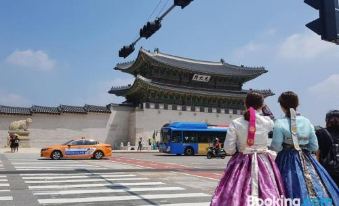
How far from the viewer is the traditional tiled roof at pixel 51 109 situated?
3903 cm

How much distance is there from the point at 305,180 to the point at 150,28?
30.9 ft

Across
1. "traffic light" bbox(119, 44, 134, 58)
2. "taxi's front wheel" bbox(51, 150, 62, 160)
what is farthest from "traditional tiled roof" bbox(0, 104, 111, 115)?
"traffic light" bbox(119, 44, 134, 58)

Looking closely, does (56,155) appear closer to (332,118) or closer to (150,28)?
(150,28)

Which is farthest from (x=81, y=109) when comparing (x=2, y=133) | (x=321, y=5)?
(x=321, y=5)

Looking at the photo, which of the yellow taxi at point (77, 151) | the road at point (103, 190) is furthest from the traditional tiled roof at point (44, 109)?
the road at point (103, 190)

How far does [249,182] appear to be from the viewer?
432cm

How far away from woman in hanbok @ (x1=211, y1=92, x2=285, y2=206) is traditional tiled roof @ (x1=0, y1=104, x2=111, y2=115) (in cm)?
3718

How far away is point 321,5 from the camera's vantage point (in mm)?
5805

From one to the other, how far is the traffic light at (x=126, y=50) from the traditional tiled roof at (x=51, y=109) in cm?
2472

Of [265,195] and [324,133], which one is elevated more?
[324,133]

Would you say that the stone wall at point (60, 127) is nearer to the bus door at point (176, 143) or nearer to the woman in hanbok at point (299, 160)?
the bus door at point (176, 143)

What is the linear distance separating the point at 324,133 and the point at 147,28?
28.9 ft

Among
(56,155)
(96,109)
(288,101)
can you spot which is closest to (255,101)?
(288,101)

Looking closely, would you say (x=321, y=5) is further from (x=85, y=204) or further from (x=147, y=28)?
(x=147, y=28)
